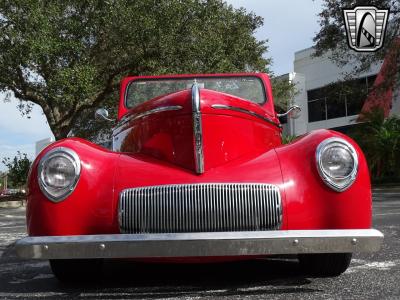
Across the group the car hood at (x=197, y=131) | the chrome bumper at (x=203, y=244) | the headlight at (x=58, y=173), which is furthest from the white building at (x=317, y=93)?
the chrome bumper at (x=203, y=244)

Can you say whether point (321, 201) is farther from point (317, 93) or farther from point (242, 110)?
point (317, 93)

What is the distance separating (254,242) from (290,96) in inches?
903

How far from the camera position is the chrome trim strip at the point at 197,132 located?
3268mm

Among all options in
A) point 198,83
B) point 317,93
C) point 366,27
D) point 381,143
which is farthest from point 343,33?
point 198,83

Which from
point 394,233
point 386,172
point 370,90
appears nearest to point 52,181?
point 394,233

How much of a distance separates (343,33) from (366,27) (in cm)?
231

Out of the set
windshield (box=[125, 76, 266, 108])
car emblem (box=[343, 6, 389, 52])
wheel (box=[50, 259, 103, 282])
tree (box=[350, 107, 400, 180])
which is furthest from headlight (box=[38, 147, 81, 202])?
tree (box=[350, 107, 400, 180])

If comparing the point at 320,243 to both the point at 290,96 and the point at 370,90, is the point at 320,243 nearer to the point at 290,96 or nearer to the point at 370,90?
the point at 370,90

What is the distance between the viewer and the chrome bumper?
2.73 m

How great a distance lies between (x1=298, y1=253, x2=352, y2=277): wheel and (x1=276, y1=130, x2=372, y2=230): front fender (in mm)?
322

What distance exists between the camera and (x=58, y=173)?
313cm

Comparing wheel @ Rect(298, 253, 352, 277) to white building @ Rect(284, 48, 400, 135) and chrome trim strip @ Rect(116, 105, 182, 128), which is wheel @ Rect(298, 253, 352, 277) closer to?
chrome trim strip @ Rect(116, 105, 182, 128)

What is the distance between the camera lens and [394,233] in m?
5.68

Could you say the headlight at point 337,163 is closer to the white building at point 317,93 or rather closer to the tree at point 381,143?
the tree at point 381,143
